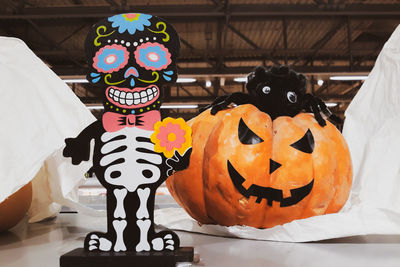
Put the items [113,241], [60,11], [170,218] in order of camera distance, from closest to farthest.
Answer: [113,241] → [170,218] → [60,11]

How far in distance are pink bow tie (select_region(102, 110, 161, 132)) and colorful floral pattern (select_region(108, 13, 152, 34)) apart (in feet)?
0.62

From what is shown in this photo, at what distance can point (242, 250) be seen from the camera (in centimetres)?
80

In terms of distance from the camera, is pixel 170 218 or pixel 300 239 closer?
pixel 300 239

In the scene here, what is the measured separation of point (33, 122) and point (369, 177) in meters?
1.05

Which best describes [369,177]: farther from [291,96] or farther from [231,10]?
[231,10]

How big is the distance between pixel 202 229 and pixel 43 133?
1.62ft

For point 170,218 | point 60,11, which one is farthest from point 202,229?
point 60,11

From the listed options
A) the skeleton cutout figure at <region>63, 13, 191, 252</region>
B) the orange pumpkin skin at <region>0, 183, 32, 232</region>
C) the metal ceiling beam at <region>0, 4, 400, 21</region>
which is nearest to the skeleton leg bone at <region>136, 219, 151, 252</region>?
the skeleton cutout figure at <region>63, 13, 191, 252</region>

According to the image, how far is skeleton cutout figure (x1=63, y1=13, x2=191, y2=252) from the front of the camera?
0.77m

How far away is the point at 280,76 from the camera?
42.1 inches

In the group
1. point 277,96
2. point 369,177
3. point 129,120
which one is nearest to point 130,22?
point 129,120

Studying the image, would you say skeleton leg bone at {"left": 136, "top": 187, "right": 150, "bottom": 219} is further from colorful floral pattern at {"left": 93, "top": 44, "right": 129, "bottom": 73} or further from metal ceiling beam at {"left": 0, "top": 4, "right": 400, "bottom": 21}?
metal ceiling beam at {"left": 0, "top": 4, "right": 400, "bottom": 21}

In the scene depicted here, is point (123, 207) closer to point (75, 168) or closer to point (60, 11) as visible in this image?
point (75, 168)

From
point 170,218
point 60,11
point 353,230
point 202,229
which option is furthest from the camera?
point 60,11
